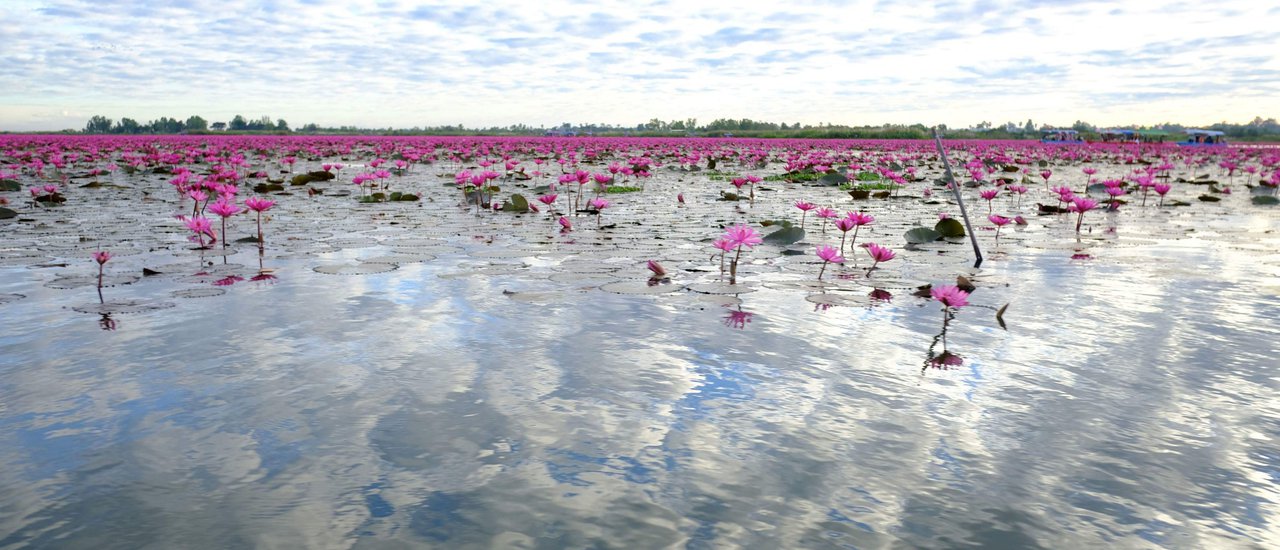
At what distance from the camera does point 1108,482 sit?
1.74m

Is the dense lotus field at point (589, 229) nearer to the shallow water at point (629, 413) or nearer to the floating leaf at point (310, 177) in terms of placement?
the floating leaf at point (310, 177)

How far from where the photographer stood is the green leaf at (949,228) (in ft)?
19.5

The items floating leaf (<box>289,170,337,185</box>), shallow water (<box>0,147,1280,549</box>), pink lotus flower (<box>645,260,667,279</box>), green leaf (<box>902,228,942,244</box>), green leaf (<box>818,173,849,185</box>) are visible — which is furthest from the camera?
green leaf (<box>818,173,849,185</box>)

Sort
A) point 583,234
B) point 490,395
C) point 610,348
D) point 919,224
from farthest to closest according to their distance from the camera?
1. point 919,224
2. point 583,234
3. point 610,348
4. point 490,395

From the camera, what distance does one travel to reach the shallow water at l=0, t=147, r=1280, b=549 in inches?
61.2

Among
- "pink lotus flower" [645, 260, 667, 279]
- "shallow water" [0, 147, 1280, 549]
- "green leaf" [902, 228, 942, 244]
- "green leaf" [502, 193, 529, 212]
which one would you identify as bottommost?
"shallow water" [0, 147, 1280, 549]

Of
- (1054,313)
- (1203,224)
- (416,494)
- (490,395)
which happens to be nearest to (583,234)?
(1054,313)

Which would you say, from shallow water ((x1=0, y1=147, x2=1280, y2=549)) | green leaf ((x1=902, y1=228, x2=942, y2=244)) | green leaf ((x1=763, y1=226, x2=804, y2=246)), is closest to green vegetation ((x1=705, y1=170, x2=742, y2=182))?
green leaf ((x1=902, y1=228, x2=942, y2=244))

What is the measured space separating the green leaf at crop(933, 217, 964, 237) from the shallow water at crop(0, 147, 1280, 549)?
1.69 metres

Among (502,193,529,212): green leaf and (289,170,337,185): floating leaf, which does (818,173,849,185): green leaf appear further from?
(289,170,337,185): floating leaf

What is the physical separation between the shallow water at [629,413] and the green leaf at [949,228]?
169 centimetres

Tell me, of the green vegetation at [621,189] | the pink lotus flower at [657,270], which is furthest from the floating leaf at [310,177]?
the pink lotus flower at [657,270]

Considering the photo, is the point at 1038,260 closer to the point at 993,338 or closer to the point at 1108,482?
the point at 993,338

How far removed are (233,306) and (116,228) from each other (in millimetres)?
3620
